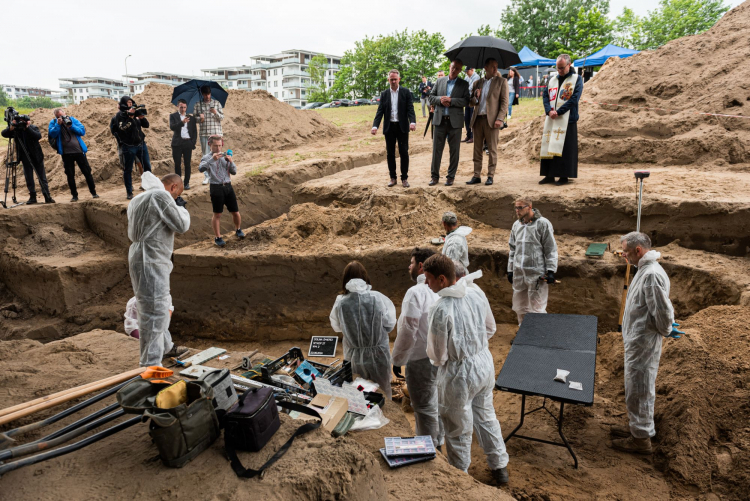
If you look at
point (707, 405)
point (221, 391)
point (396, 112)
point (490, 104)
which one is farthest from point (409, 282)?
point (221, 391)

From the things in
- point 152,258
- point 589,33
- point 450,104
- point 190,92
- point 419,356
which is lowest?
point 419,356

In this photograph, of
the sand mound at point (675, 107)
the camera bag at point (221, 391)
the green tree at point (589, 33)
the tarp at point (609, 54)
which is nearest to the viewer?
the camera bag at point (221, 391)

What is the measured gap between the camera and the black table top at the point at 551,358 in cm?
411

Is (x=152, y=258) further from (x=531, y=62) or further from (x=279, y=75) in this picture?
(x=279, y=75)

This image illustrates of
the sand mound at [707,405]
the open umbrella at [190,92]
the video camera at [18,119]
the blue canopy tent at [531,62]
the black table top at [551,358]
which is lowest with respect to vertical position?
the sand mound at [707,405]

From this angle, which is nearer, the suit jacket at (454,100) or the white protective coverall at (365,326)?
the white protective coverall at (365,326)

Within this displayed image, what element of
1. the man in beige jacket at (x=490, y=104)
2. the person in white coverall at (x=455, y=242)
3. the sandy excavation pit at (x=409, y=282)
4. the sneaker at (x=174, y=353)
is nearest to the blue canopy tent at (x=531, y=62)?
the sandy excavation pit at (x=409, y=282)

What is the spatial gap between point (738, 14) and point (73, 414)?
15.1 m

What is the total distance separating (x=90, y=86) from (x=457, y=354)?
A: 82.2 meters

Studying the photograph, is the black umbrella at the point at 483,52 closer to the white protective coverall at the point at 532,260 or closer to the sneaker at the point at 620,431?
the white protective coverall at the point at 532,260

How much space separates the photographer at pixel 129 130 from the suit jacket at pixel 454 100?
18.9 feet

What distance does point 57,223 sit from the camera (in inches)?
412

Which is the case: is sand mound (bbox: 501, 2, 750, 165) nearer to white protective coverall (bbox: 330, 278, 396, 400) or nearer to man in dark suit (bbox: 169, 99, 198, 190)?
white protective coverall (bbox: 330, 278, 396, 400)

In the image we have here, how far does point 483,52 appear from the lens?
26.8ft
